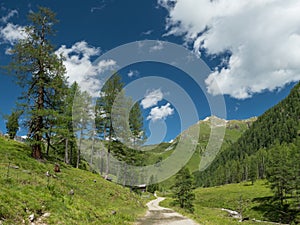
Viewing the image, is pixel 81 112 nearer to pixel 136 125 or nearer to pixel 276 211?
pixel 136 125

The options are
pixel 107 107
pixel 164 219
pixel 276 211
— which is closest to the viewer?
pixel 164 219

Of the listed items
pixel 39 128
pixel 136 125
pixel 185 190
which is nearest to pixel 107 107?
pixel 136 125

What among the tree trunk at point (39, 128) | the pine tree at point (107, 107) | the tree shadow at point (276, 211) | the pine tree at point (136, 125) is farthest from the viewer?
the tree shadow at point (276, 211)

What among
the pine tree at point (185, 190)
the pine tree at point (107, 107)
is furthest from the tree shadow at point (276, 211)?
the pine tree at point (107, 107)

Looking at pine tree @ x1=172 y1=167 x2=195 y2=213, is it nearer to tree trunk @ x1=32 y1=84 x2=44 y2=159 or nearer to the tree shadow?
tree trunk @ x1=32 y1=84 x2=44 y2=159

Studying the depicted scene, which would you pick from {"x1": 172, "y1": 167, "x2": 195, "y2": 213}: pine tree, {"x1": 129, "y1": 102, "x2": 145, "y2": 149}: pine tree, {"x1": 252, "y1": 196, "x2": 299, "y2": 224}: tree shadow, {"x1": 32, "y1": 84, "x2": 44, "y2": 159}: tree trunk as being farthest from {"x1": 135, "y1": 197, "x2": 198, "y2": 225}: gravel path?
{"x1": 252, "y1": 196, "x2": 299, "y2": 224}: tree shadow

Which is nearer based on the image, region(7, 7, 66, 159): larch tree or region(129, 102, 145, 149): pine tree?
region(7, 7, 66, 159): larch tree

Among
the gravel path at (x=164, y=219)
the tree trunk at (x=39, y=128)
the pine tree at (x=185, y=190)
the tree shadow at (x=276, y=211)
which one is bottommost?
the tree shadow at (x=276, y=211)

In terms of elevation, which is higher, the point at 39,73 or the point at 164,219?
the point at 39,73

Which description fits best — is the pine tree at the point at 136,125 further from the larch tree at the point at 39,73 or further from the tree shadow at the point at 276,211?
the tree shadow at the point at 276,211

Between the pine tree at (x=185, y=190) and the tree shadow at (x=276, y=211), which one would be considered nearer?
the pine tree at (x=185, y=190)

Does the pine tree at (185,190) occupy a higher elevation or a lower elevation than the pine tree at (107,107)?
lower

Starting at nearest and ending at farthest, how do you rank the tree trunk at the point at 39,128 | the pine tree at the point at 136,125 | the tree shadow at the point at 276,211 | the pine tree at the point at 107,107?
the tree trunk at the point at 39,128 → the pine tree at the point at 107,107 → the pine tree at the point at 136,125 → the tree shadow at the point at 276,211

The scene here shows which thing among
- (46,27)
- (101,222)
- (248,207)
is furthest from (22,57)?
(248,207)
